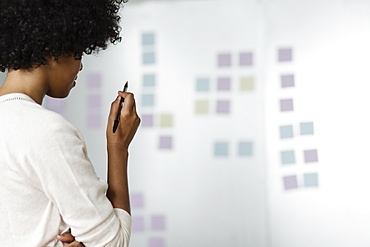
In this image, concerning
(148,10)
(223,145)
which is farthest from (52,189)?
(148,10)

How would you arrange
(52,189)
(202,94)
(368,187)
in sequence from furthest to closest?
(202,94), (368,187), (52,189)

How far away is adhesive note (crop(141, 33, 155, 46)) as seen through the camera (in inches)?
106

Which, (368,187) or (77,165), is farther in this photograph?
(368,187)

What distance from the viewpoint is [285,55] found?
8.27 ft

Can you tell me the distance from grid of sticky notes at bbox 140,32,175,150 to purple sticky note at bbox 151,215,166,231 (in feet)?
1.09

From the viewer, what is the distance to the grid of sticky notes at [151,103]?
2621mm

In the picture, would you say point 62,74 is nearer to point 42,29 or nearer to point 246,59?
point 42,29

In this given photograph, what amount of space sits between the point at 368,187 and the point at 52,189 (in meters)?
1.89

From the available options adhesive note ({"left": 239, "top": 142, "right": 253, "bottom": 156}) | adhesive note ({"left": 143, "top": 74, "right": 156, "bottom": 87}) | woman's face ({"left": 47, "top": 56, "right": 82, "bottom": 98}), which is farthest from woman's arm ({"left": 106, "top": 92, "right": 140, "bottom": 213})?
adhesive note ({"left": 143, "top": 74, "right": 156, "bottom": 87})

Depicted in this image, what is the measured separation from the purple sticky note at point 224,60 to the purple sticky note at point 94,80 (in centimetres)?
61

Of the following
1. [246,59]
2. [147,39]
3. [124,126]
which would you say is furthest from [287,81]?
[124,126]

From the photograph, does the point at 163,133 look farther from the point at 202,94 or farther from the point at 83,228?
the point at 83,228

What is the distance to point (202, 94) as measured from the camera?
102 inches

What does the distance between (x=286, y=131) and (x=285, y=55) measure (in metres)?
0.35
